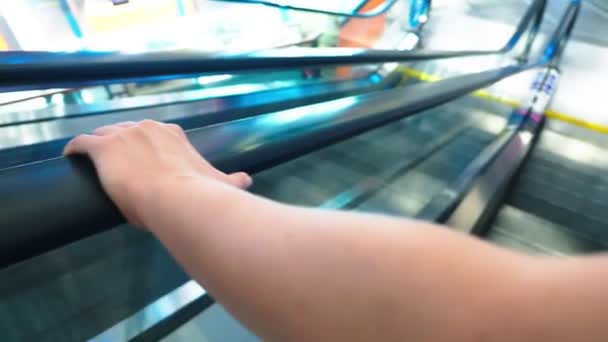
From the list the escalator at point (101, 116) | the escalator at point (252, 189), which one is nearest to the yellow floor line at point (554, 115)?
the escalator at point (252, 189)

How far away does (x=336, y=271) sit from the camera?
0.31 m

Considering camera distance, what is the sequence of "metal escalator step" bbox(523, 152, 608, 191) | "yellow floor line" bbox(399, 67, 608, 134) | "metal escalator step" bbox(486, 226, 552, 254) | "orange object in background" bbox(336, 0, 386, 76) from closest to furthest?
"metal escalator step" bbox(486, 226, 552, 254), "metal escalator step" bbox(523, 152, 608, 191), "yellow floor line" bbox(399, 67, 608, 134), "orange object in background" bbox(336, 0, 386, 76)

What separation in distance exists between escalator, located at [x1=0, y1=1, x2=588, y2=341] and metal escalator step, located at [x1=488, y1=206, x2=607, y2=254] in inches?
0.5

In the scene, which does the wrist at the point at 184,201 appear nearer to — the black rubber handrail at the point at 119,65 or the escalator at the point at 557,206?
the black rubber handrail at the point at 119,65

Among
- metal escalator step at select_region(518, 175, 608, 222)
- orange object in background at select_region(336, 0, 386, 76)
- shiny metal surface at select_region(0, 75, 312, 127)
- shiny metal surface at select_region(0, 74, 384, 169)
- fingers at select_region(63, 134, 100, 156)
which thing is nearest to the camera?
fingers at select_region(63, 134, 100, 156)

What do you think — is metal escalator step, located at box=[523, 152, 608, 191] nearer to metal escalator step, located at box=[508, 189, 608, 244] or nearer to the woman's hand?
metal escalator step, located at box=[508, 189, 608, 244]

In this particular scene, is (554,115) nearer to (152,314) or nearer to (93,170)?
(152,314)

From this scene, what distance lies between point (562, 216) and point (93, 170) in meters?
3.25

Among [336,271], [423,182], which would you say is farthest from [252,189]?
[336,271]

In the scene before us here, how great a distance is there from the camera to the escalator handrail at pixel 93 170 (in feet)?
1.27

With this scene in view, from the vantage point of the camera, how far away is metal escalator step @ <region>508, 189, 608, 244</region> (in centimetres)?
271

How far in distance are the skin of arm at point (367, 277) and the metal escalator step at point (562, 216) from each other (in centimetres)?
301

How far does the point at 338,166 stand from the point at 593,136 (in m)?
3.03

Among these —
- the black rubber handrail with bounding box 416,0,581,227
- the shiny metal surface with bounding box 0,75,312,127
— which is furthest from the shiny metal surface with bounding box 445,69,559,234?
the shiny metal surface with bounding box 0,75,312,127
